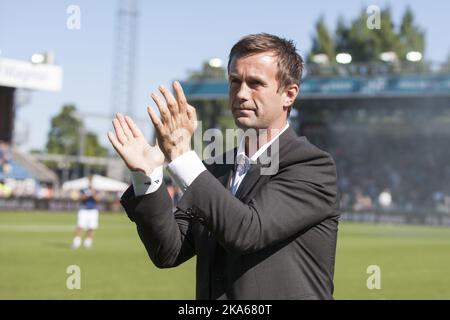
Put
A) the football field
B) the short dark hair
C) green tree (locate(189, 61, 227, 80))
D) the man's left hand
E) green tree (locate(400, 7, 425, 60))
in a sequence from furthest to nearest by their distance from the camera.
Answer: green tree (locate(400, 7, 425, 60)) < green tree (locate(189, 61, 227, 80)) < the football field < the short dark hair < the man's left hand

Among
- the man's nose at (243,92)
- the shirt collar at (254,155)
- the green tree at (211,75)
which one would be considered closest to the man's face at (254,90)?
the man's nose at (243,92)

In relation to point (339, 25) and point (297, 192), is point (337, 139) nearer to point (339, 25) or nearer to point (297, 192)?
point (339, 25)

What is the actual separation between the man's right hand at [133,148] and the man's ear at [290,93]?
0.57 meters

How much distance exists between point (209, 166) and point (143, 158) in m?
0.63

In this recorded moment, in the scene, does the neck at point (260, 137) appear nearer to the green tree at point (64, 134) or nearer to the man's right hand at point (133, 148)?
the man's right hand at point (133, 148)

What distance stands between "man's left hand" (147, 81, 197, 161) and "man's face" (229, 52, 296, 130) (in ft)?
0.84

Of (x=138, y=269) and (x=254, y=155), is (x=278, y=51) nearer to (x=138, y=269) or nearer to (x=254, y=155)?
(x=254, y=155)

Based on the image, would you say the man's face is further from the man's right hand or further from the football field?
the football field

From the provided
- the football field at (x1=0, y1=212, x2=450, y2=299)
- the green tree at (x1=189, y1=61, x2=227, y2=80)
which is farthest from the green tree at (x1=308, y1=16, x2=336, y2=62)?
the football field at (x1=0, y1=212, x2=450, y2=299)

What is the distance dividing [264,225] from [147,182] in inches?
19.0

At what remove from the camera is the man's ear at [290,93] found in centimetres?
344

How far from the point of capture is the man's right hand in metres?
3.17

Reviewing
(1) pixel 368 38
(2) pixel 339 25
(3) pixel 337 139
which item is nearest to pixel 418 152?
(3) pixel 337 139

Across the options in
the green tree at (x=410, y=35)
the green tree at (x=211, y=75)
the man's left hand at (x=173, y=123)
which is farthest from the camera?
the green tree at (x=410, y=35)
